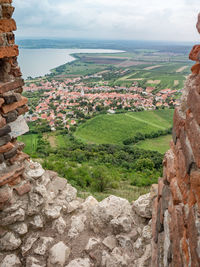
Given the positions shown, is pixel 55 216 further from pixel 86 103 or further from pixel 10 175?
pixel 86 103

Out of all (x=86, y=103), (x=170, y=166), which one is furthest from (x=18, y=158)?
(x=86, y=103)

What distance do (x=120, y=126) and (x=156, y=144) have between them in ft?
27.0

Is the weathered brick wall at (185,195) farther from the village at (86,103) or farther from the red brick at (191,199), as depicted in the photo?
the village at (86,103)

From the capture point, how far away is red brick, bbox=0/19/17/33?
3.03 m

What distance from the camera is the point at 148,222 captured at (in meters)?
3.57

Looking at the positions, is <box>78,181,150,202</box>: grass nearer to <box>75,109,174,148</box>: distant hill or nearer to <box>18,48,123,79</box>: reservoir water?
<box>75,109,174,148</box>: distant hill

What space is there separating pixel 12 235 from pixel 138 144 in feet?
86.7

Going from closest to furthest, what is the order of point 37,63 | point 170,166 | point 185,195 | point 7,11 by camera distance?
point 185,195, point 170,166, point 7,11, point 37,63

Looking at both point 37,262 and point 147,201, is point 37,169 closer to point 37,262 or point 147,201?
point 37,262

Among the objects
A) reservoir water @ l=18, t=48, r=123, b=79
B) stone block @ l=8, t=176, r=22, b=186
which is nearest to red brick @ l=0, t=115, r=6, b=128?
stone block @ l=8, t=176, r=22, b=186

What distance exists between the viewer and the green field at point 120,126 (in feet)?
102

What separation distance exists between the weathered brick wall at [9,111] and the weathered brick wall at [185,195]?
89.1 inches

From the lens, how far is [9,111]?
3287 millimetres

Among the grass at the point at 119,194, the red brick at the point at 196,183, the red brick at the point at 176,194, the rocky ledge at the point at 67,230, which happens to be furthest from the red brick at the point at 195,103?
the grass at the point at 119,194
